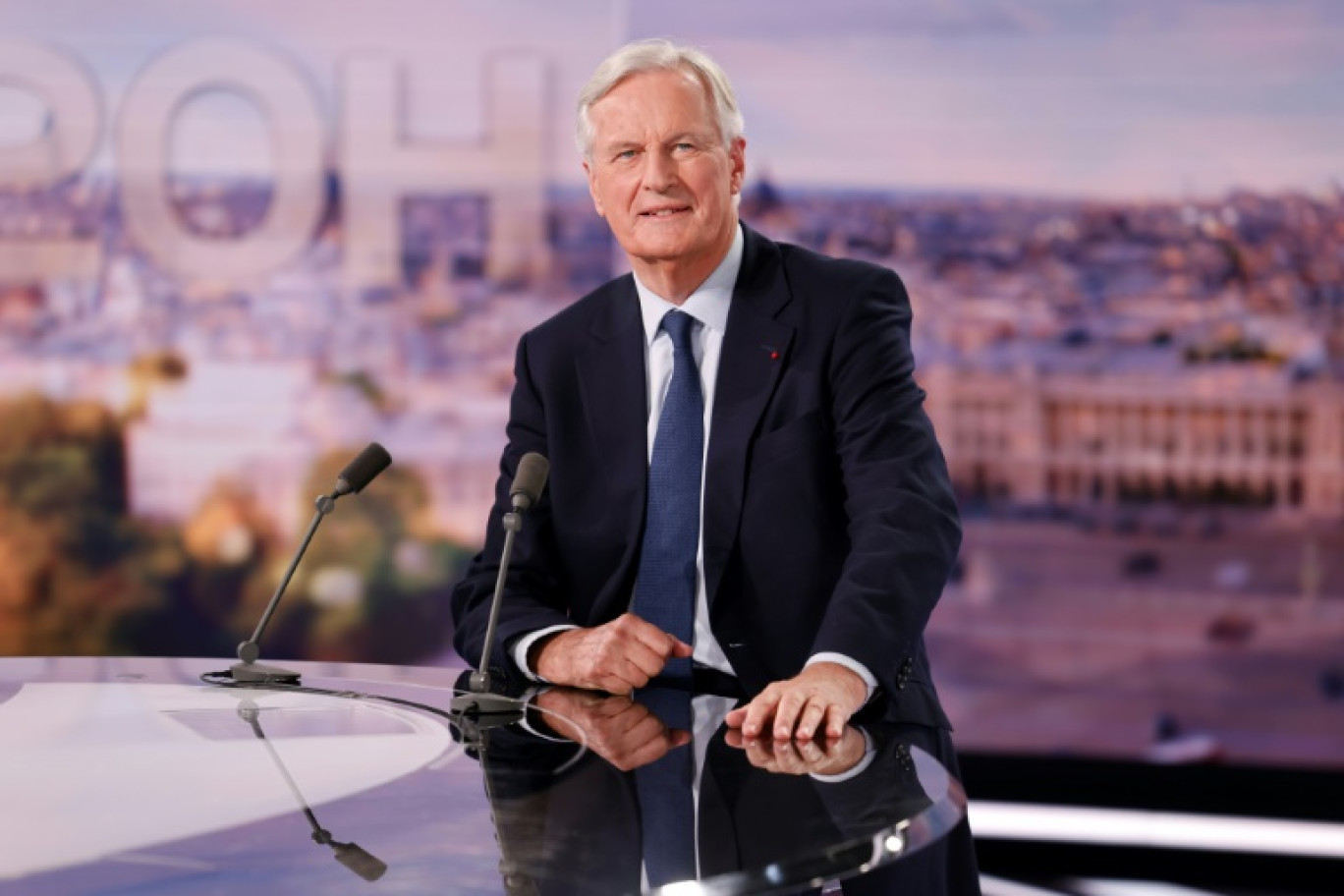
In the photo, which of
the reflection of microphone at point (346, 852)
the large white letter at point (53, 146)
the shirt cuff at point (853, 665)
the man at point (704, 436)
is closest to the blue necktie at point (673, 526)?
the man at point (704, 436)

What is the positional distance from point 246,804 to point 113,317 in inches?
144

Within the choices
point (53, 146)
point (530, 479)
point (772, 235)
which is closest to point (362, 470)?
point (530, 479)

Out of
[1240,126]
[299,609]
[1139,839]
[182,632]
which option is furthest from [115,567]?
[1240,126]

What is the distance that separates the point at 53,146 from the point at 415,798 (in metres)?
3.89

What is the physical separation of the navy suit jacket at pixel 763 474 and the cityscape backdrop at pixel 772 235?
7.74 feet

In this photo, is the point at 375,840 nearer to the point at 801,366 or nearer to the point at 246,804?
the point at 246,804

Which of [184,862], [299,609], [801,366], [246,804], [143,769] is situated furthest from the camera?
[299,609]

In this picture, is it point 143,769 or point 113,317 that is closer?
point 143,769

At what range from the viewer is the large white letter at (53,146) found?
4.81 metres

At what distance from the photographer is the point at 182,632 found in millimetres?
4793

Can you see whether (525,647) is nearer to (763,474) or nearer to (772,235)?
(763,474)

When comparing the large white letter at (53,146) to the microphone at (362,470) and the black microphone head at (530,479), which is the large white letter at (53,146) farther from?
the black microphone head at (530,479)

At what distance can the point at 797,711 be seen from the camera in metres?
1.66

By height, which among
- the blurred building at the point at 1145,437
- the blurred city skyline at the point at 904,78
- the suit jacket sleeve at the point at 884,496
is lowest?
the blurred building at the point at 1145,437
